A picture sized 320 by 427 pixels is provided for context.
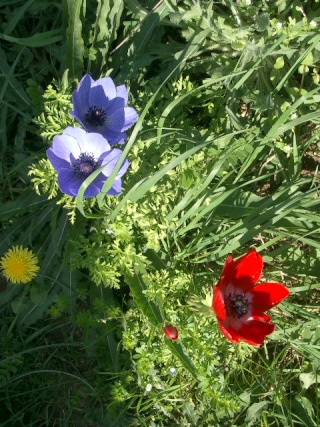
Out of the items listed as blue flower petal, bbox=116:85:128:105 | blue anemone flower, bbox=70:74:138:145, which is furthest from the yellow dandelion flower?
blue flower petal, bbox=116:85:128:105

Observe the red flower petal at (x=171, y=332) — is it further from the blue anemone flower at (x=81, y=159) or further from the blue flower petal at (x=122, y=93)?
the blue flower petal at (x=122, y=93)

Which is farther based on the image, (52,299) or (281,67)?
(52,299)

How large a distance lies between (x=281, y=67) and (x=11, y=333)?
1285 mm

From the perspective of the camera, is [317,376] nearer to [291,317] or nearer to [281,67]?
[291,317]

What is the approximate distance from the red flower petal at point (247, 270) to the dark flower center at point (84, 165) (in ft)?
1.63

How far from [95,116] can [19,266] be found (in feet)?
1.75

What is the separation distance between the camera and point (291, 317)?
2.09m

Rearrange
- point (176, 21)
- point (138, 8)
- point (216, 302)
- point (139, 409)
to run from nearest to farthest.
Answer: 1. point (216, 302)
2. point (176, 21)
3. point (138, 8)
4. point (139, 409)

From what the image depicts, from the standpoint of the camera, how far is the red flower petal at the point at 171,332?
172 cm

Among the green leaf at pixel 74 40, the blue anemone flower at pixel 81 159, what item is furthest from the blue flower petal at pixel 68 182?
the green leaf at pixel 74 40

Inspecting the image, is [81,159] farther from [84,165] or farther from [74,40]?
[74,40]

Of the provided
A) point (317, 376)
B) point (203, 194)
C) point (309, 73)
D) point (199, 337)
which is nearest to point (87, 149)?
point (203, 194)

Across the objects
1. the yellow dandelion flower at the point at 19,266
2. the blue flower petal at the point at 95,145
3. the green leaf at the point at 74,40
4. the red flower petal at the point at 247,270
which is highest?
the green leaf at the point at 74,40

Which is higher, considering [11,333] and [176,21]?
[176,21]
